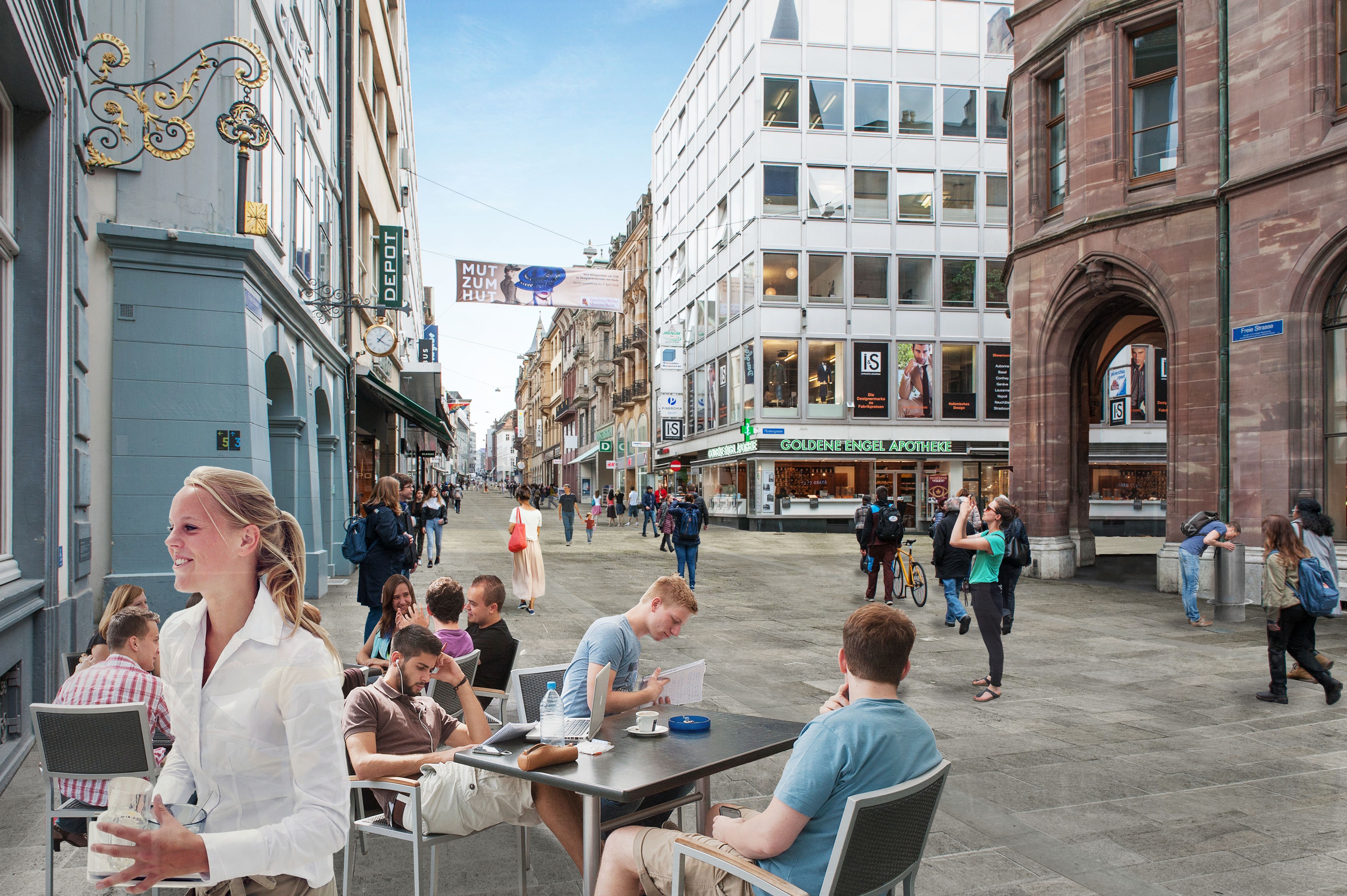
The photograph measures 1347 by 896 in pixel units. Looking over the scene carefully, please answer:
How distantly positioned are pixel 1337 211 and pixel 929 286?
21556 millimetres

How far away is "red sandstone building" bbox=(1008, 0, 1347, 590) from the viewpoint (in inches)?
524

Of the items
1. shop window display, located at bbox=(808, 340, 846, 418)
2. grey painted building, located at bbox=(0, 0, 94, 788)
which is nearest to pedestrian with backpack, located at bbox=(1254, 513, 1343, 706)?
grey painted building, located at bbox=(0, 0, 94, 788)

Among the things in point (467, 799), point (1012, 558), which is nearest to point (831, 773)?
point (467, 799)

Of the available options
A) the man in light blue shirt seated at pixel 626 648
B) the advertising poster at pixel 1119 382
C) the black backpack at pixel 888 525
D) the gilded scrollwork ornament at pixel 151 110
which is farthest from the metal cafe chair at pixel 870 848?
the advertising poster at pixel 1119 382

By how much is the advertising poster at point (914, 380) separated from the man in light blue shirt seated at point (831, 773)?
31908mm

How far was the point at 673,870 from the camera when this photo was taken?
9.76ft

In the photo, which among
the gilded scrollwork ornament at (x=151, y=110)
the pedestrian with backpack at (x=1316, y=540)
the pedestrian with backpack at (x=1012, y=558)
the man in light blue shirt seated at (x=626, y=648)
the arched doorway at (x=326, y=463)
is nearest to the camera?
the man in light blue shirt seated at (x=626, y=648)

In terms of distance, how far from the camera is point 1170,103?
1602 centimetres

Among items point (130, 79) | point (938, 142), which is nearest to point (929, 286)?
point (938, 142)

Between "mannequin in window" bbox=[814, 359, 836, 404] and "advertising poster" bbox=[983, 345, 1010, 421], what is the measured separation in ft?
19.1

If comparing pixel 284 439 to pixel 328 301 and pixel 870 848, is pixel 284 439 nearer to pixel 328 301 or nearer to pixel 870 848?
pixel 328 301

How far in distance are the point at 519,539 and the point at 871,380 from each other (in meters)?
23.5

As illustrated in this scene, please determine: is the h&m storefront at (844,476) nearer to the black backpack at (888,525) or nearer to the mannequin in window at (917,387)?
the mannequin in window at (917,387)

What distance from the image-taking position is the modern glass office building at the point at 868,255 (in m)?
33.6
